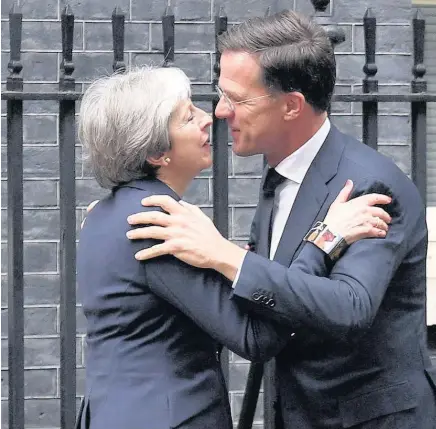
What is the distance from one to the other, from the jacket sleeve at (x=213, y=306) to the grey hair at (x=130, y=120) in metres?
0.27

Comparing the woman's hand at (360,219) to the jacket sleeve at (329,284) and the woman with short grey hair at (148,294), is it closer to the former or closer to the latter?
the jacket sleeve at (329,284)

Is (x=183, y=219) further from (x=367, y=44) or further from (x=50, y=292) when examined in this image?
(x=50, y=292)

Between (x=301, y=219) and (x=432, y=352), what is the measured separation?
8.98 ft

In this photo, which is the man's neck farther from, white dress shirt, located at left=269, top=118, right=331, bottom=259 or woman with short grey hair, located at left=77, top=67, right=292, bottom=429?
woman with short grey hair, located at left=77, top=67, right=292, bottom=429

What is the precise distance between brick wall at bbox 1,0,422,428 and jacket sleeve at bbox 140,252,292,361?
7.32 ft

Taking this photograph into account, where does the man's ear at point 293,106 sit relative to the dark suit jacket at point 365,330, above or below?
above

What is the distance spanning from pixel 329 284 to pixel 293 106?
1.74ft

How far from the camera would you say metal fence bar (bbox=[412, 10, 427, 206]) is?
3352 mm

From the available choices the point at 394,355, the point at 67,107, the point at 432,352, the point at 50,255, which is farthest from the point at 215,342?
the point at 432,352

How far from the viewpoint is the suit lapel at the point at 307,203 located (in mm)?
2850

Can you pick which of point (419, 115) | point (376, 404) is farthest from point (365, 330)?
point (419, 115)

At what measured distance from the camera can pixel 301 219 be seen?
112 inches

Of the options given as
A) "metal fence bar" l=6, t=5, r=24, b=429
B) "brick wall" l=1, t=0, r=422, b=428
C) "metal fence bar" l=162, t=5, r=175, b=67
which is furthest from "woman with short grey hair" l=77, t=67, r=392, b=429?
"brick wall" l=1, t=0, r=422, b=428

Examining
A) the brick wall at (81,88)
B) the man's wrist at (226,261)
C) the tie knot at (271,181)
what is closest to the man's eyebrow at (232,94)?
the tie knot at (271,181)
